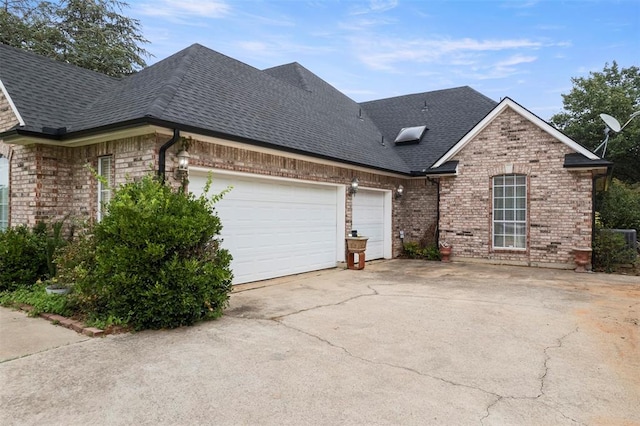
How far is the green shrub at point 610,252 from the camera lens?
10586 mm

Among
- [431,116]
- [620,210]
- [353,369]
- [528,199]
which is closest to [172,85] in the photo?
[353,369]

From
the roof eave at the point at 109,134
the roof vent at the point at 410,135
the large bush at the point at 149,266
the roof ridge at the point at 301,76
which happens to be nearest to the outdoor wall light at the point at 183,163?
the roof eave at the point at 109,134

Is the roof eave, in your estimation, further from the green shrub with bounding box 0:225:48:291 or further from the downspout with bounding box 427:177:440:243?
the downspout with bounding box 427:177:440:243

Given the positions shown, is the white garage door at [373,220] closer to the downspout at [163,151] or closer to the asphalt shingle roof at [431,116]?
the asphalt shingle roof at [431,116]

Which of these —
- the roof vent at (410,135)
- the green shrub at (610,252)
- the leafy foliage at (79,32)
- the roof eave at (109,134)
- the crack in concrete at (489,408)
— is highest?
the leafy foliage at (79,32)

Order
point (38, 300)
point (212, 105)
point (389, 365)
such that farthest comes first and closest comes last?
point (212, 105)
point (38, 300)
point (389, 365)

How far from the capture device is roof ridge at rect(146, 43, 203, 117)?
259 inches

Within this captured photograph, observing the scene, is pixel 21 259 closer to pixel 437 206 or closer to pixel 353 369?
pixel 353 369

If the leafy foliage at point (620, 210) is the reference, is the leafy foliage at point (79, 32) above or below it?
above

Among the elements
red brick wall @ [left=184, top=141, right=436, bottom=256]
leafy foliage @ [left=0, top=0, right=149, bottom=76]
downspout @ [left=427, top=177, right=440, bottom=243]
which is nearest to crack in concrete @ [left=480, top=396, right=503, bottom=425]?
red brick wall @ [left=184, top=141, right=436, bottom=256]

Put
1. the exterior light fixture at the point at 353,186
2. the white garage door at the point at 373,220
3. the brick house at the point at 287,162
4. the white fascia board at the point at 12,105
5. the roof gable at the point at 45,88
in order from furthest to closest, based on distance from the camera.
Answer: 1. the white garage door at the point at 373,220
2. the exterior light fixture at the point at 353,186
3. the roof gable at the point at 45,88
4. the white fascia board at the point at 12,105
5. the brick house at the point at 287,162

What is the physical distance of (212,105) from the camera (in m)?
8.15

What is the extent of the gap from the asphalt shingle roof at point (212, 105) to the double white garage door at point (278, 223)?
1.01m

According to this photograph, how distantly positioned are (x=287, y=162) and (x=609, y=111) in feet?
81.1
